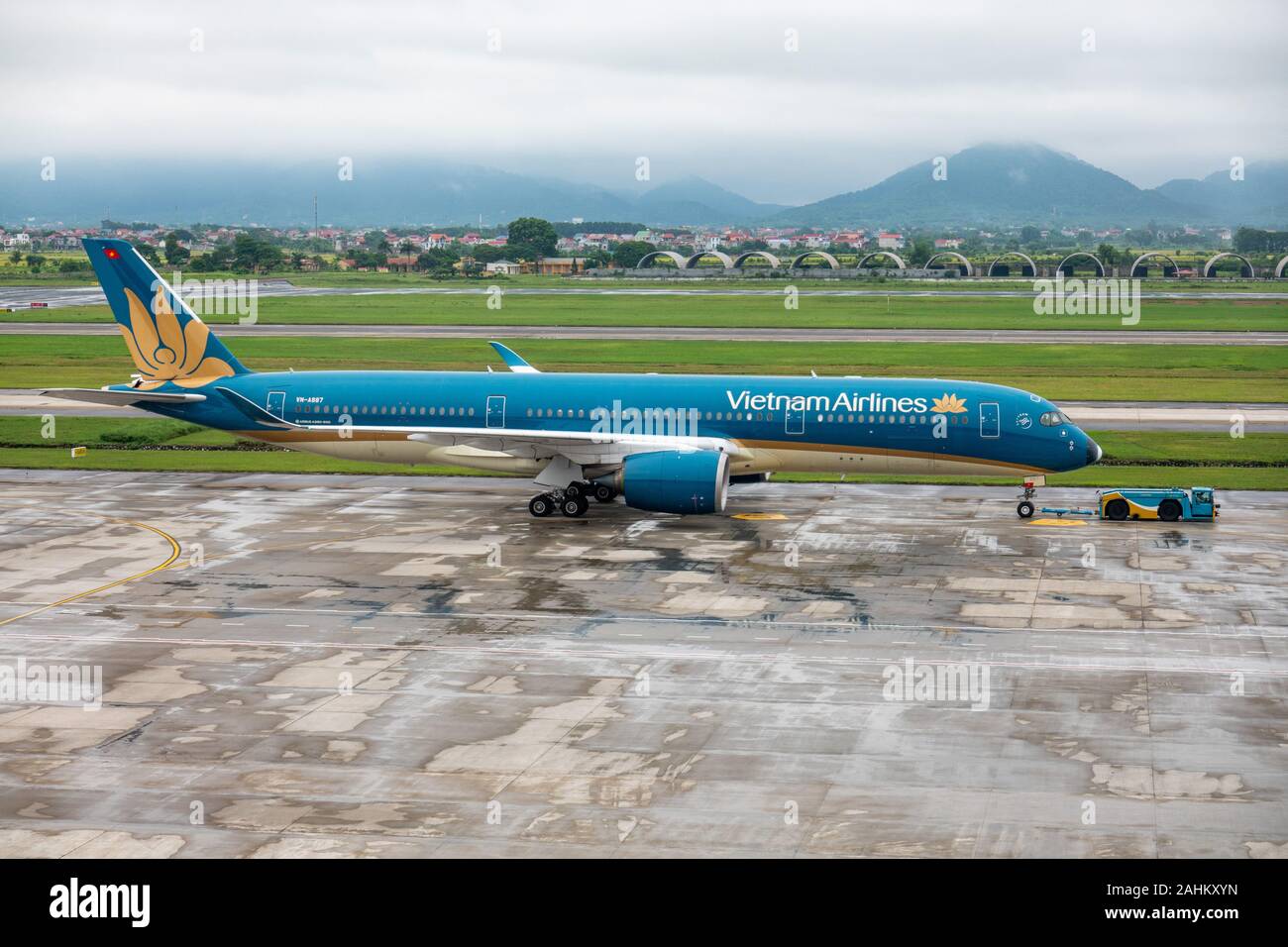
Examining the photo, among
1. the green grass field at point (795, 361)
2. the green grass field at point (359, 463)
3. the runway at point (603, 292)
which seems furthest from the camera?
the runway at point (603, 292)

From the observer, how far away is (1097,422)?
66750 millimetres

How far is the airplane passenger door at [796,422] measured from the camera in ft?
154

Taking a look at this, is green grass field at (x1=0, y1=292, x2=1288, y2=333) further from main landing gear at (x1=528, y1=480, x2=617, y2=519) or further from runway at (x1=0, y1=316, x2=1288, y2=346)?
main landing gear at (x1=528, y1=480, x2=617, y2=519)

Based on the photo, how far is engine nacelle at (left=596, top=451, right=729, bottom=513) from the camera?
43.2 metres

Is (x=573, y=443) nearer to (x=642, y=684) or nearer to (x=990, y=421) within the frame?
(x=990, y=421)

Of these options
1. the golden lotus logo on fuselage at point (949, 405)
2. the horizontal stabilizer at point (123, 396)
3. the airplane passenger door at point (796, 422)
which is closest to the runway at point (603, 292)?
the horizontal stabilizer at point (123, 396)

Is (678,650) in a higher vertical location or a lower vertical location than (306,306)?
lower

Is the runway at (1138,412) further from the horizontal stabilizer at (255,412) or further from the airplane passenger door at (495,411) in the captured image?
the airplane passenger door at (495,411)

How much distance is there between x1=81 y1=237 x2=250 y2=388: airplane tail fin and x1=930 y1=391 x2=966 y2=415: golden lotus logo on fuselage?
2661cm

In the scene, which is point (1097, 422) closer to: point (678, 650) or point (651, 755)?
point (678, 650)

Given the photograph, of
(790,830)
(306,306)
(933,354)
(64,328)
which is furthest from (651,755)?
(306,306)

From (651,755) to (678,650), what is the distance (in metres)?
6.87

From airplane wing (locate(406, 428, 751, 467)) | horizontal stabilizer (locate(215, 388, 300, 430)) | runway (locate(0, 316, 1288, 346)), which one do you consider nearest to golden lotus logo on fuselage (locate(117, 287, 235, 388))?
horizontal stabilizer (locate(215, 388, 300, 430))

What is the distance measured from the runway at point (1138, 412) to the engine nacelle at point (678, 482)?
29.7 m
